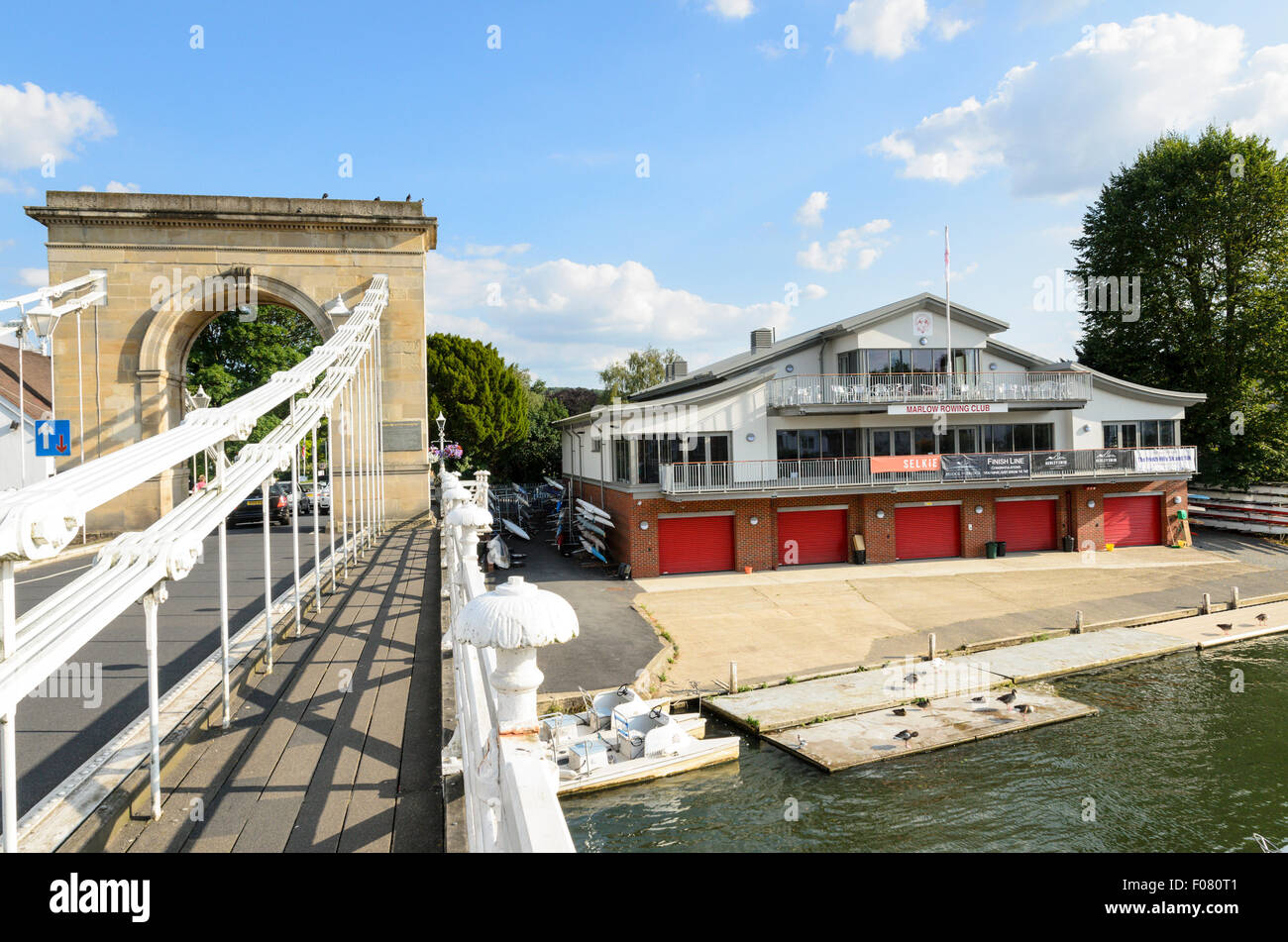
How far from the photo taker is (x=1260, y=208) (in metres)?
34.7

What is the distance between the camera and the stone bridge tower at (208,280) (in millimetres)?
19953

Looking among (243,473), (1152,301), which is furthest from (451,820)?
(1152,301)

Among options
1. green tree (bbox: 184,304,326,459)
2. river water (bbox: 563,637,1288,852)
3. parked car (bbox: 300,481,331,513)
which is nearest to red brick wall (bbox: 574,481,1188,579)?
parked car (bbox: 300,481,331,513)

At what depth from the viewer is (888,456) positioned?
28.4 m

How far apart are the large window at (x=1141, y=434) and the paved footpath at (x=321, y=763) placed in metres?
32.7

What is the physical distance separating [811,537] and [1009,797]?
1531 cm

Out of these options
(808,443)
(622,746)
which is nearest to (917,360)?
(808,443)

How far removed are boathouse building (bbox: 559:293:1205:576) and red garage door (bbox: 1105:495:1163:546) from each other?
0.07 m

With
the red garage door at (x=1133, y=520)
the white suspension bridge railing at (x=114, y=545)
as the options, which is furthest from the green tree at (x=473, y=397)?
the white suspension bridge railing at (x=114, y=545)

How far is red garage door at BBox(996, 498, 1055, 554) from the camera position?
30016mm

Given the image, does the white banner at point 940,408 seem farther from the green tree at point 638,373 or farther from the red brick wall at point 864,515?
the green tree at point 638,373

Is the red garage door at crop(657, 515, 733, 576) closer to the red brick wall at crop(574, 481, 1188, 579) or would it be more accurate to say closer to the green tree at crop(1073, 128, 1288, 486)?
the red brick wall at crop(574, 481, 1188, 579)

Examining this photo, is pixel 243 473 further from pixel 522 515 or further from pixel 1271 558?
pixel 1271 558

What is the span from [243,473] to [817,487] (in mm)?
22839
